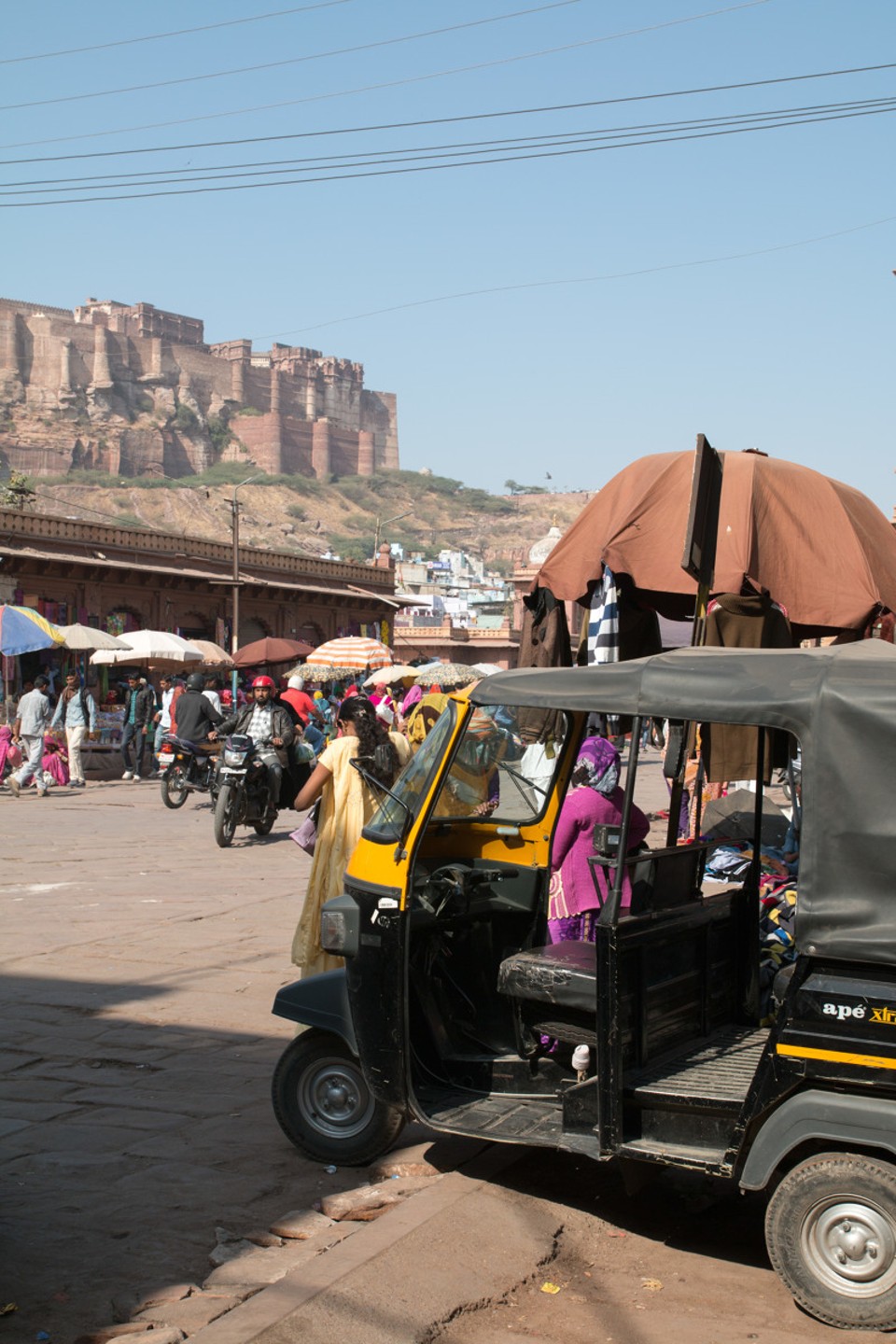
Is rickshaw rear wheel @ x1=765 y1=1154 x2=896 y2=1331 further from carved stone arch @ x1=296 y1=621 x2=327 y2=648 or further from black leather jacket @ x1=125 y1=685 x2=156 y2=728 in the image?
carved stone arch @ x1=296 y1=621 x2=327 y2=648

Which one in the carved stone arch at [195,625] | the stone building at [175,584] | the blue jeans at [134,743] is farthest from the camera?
the carved stone arch at [195,625]

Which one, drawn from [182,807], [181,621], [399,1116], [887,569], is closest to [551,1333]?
[399,1116]

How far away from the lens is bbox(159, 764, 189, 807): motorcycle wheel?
17516 mm

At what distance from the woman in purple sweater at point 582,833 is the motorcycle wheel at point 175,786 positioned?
12.1 metres

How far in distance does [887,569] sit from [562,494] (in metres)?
190

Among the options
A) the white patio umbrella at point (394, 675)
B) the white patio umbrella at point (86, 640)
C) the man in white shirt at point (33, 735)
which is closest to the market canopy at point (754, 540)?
the man in white shirt at point (33, 735)

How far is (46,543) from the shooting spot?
3669cm

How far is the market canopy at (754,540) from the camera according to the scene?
23.3ft

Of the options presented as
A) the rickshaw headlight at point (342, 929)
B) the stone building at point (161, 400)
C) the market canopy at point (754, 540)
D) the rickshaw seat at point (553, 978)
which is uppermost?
the stone building at point (161, 400)

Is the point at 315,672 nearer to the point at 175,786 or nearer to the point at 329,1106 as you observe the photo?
the point at 175,786

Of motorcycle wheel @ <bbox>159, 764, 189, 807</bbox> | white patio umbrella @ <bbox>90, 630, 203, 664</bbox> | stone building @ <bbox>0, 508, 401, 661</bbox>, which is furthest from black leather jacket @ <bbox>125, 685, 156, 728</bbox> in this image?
stone building @ <bbox>0, 508, 401, 661</bbox>

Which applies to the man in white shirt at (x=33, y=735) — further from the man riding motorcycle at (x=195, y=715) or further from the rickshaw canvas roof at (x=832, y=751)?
the rickshaw canvas roof at (x=832, y=751)

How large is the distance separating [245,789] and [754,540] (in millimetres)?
7872

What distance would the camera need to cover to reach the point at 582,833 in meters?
5.77
